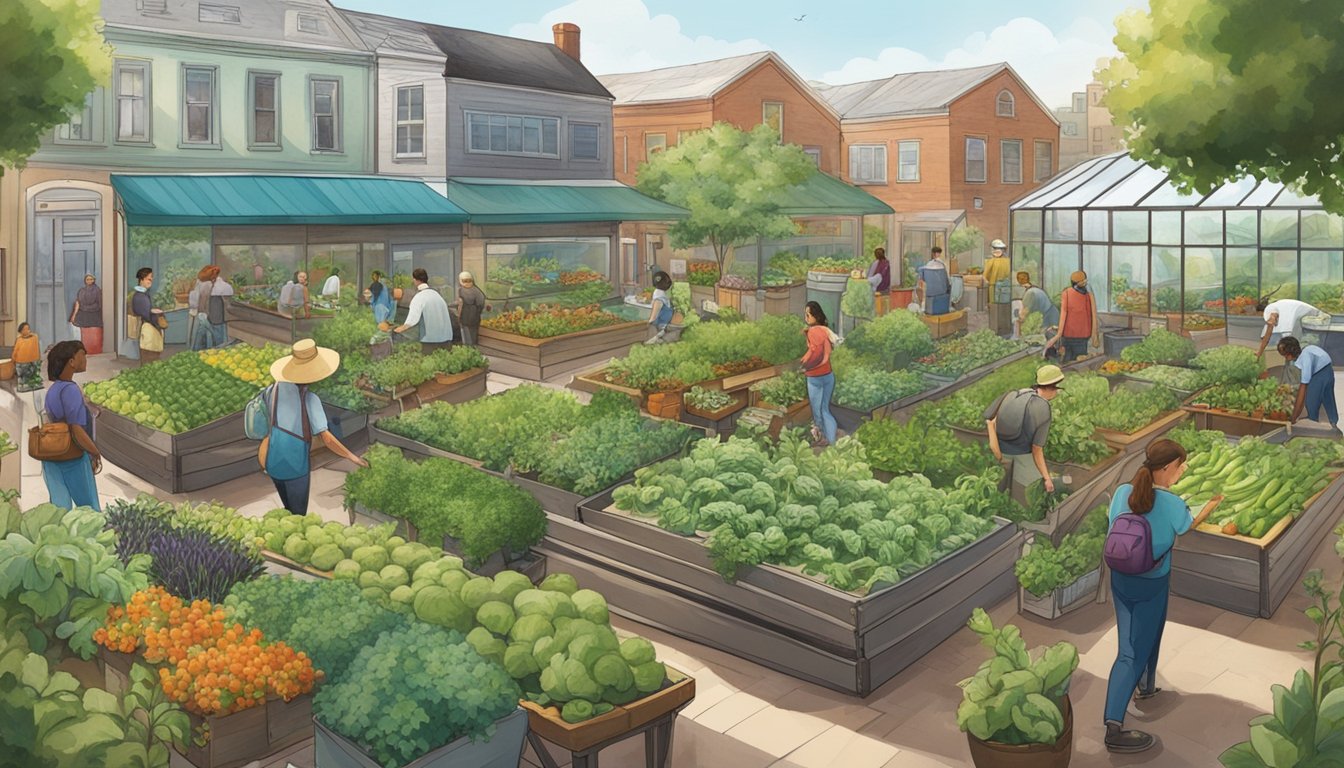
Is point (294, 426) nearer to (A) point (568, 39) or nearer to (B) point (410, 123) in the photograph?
(B) point (410, 123)

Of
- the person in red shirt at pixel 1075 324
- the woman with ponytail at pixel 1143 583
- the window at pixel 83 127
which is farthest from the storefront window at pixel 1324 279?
the window at pixel 83 127

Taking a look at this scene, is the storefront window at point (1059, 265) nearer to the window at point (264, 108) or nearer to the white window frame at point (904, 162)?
the white window frame at point (904, 162)

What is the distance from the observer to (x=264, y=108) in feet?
54.5

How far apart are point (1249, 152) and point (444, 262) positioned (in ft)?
41.5

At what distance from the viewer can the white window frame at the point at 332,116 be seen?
1705 cm

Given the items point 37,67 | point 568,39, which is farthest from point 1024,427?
point 568,39

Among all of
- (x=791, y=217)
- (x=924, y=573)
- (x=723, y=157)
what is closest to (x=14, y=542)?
(x=924, y=573)

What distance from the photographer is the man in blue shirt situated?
1162cm

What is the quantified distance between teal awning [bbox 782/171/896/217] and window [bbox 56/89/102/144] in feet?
34.0

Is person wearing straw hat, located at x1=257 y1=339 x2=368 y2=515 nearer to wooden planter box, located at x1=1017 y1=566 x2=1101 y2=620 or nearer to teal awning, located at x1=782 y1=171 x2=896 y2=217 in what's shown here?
wooden planter box, located at x1=1017 y1=566 x2=1101 y2=620

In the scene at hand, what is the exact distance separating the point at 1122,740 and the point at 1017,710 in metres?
1.09

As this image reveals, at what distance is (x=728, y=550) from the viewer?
7.34 metres

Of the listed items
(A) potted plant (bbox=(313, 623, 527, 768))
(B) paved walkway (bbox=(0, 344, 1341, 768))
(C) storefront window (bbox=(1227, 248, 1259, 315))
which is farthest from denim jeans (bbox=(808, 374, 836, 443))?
(C) storefront window (bbox=(1227, 248, 1259, 315))

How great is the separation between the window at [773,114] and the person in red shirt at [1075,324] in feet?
26.1
